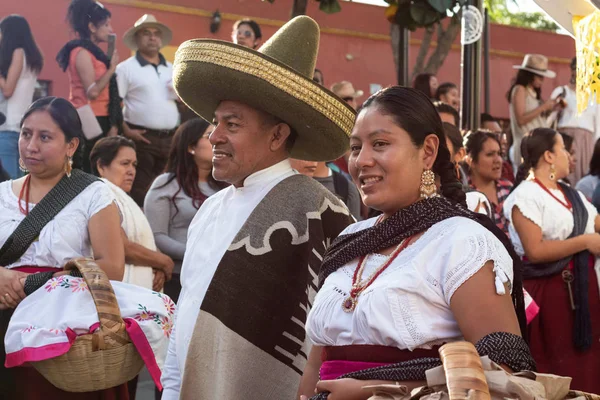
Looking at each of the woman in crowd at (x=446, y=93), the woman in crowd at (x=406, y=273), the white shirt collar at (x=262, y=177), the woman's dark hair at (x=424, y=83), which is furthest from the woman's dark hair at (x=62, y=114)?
the woman in crowd at (x=446, y=93)

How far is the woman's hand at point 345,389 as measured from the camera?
2672 millimetres

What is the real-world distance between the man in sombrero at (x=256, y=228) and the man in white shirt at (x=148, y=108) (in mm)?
4387

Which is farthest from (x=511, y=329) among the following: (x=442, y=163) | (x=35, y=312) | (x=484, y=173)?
(x=484, y=173)

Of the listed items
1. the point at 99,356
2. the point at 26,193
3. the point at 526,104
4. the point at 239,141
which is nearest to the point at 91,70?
the point at 26,193

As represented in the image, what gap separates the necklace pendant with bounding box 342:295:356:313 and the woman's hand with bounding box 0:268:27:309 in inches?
85.9

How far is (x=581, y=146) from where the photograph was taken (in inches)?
436

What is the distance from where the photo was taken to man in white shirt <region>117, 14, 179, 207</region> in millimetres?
8398

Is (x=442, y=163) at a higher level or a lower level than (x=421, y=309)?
higher

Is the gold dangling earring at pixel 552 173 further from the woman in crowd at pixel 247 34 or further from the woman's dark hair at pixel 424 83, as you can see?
the woman in crowd at pixel 247 34

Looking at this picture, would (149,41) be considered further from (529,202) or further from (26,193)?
(26,193)

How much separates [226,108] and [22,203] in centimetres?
142

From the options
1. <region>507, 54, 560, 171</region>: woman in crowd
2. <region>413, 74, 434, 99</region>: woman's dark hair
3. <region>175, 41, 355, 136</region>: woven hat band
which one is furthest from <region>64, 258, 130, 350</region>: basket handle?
<region>507, 54, 560, 171</region>: woman in crowd

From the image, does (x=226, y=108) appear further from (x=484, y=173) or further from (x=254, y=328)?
(x=484, y=173)

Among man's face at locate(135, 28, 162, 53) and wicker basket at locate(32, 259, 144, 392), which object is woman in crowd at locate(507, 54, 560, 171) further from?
wicker basket at locate(32, 259, 144, 392)
